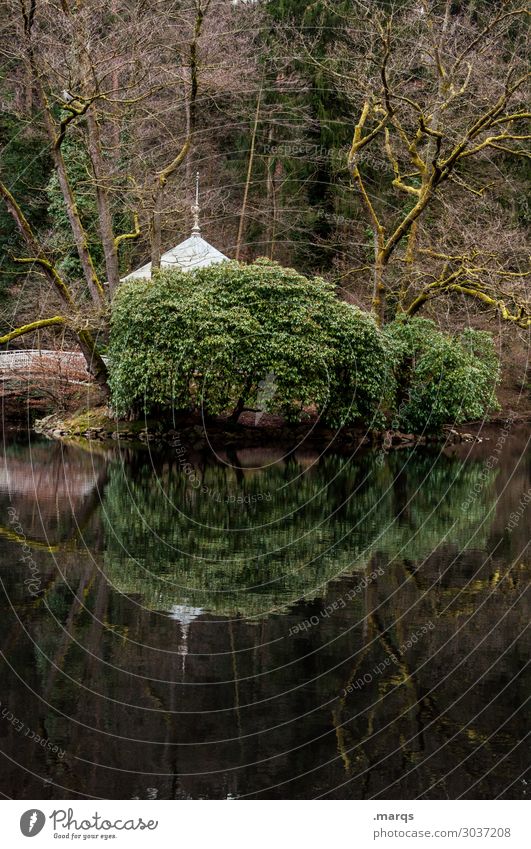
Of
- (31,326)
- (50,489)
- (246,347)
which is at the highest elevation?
(31,326)

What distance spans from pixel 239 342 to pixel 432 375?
17.2 feet

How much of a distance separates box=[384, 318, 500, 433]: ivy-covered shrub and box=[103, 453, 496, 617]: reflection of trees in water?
18.9 ft

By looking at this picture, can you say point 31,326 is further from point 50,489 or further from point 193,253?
point 50,489

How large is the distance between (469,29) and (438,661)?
19504 mm

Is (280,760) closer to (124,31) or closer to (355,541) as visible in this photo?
(355,541)

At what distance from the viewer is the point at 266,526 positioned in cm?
1220

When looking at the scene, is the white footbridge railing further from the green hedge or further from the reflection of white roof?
the green hedge

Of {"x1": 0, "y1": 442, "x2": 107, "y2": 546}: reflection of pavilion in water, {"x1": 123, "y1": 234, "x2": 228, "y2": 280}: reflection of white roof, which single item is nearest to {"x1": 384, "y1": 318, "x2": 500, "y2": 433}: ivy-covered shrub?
{"x1": 123, "y1": 234, "x2": 228, "y2": 280}: reflection of white roof

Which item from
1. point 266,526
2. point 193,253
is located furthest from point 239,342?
point 266,526

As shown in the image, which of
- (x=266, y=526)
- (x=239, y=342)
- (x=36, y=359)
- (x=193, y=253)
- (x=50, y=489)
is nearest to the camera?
(x=266, y=526)

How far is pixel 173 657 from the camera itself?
6.77 m

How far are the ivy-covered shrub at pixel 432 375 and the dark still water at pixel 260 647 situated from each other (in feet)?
33.5

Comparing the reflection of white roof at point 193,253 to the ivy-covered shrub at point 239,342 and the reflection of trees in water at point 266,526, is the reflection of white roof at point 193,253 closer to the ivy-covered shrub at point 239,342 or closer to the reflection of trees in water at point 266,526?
the ivy-covered shrub at point 239,342

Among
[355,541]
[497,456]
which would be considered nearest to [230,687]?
[355,541]
